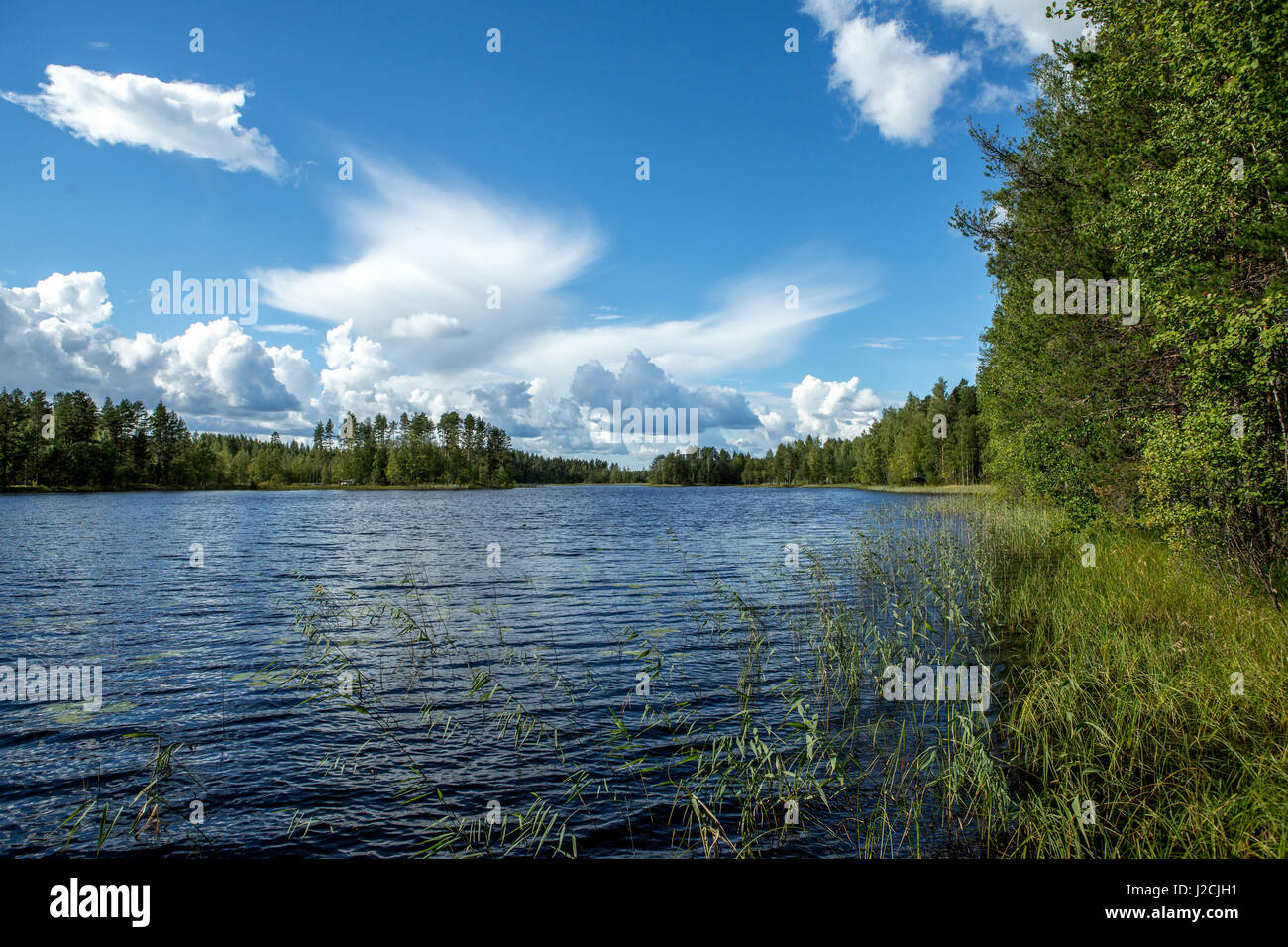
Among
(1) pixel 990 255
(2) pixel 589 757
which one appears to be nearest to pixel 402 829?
(2) pixel 589 757

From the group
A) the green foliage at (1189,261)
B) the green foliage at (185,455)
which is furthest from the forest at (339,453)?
the green foliage at (1189,261)

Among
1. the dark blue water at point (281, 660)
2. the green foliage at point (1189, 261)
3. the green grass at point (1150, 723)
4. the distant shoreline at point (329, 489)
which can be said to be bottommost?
the dark blue water at point (281, 660)

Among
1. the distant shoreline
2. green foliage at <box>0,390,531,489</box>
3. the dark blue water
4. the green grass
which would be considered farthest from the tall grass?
green foliage at <box>0,390,531,489</box>

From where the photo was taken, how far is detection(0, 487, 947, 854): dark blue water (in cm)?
922

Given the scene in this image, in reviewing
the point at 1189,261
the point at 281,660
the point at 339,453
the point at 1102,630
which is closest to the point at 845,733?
the point at 1102,630

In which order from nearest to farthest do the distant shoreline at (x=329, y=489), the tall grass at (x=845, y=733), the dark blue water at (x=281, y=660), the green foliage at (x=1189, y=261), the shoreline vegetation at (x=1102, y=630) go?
the tall grass at (x=845, y=733) → the shoreline vegetation at (x=1102, y=630) → the dark blue water at (x=281, y=660) → the green foliage at (x=1189, y=261) → the distant shoreline at (x=329, y=489)

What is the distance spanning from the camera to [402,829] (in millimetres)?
8711

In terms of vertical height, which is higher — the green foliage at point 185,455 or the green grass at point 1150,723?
the green foliage at point 185,455

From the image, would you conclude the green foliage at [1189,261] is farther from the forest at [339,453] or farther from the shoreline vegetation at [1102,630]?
the forest at [339,453]

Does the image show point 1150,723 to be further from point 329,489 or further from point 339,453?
point 339,453

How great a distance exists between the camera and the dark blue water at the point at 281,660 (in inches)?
363

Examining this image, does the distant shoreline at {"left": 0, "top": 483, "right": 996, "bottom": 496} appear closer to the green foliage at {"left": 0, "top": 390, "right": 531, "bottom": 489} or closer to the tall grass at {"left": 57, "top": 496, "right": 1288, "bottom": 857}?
the green foliage at {"left": 0, "top": 390, "right": 531, "bottom": 489}
